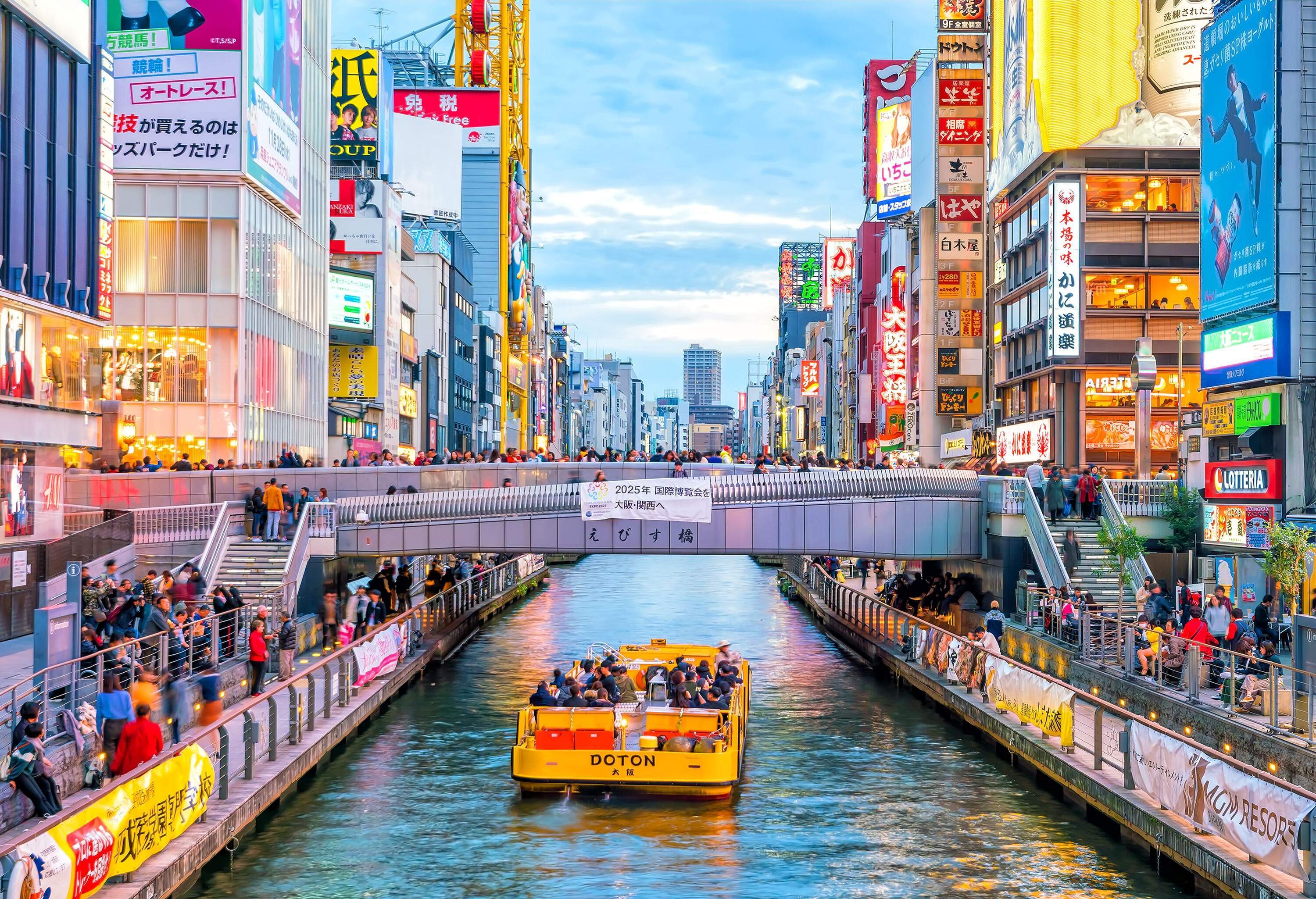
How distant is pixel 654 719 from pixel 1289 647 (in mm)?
16234

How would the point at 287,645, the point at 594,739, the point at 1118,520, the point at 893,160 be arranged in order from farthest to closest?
the point at 893,160 → the point at 1118,520 → the point at 287,645 → the point at 594,739

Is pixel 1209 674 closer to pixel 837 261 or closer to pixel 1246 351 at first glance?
pixel 1246 351

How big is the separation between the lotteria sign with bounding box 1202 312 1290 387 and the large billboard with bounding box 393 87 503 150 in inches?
4029

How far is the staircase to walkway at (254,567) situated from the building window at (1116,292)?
41.8 meters

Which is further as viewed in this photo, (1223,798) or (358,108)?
(358,108)

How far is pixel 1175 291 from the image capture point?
6875 cm

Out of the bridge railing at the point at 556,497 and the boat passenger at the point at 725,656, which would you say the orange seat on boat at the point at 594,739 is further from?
the bridge railing at the point at 556,497

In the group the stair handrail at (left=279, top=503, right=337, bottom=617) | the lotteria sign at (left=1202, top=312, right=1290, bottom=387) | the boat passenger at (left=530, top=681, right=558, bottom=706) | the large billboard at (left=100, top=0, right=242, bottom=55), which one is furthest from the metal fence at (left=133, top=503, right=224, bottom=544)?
the lotteria sign at (left=1202, top=312, right=1290, bottom=387)

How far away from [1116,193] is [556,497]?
37.3 meters

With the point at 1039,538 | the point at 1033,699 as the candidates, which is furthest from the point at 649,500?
the point at 1033,699

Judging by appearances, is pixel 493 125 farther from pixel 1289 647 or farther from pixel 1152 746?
pixel 1152 746

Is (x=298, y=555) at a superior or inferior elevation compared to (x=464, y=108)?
inferior

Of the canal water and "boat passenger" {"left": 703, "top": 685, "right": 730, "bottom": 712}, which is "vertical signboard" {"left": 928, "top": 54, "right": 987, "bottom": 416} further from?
"boat passenger" {"left": 703, "top": 685, "right": 730, "bottom": 712}

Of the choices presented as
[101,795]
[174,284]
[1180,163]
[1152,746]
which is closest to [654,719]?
[1152,746]
